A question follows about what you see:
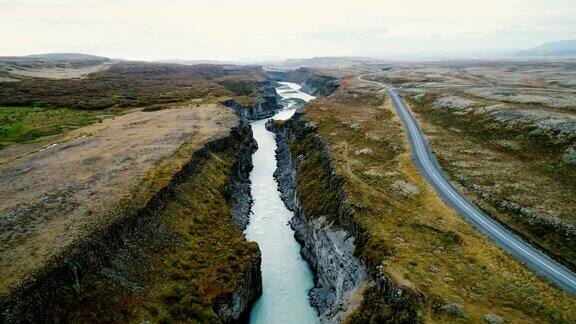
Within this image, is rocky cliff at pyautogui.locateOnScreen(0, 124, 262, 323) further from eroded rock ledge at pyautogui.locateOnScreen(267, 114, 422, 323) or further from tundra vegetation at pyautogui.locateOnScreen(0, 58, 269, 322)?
eroded rock ledge at pyautogui.locateOnScreen(267, 114, 422, 323)

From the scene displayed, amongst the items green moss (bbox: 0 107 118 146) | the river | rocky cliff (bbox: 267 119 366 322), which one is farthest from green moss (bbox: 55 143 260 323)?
green moss (bbox: 0 107 118 146)

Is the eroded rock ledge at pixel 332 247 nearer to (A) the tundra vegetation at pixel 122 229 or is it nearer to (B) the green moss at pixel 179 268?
(A) the tundra vegetation at pixel 122 229

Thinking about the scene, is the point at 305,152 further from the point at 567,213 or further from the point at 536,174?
the point at 567,213

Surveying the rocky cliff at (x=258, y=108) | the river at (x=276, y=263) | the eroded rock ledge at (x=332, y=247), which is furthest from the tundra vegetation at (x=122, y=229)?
the rocky cliff at (x=258, y=108)

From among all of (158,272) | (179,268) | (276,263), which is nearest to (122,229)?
(158,272)

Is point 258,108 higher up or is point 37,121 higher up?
point 37,121

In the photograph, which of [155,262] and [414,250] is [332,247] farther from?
[155,262]
